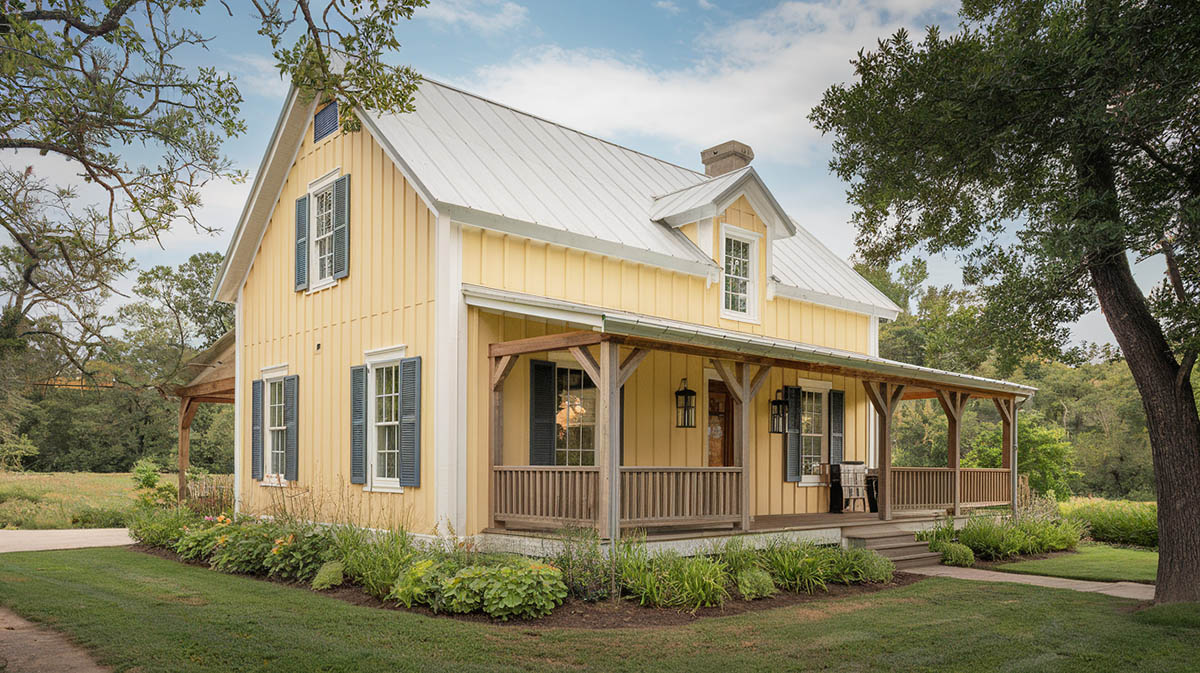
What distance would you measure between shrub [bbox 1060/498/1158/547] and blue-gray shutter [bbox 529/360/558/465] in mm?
11590

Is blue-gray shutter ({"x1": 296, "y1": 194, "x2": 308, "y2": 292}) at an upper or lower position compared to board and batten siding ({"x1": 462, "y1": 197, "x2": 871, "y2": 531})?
upper

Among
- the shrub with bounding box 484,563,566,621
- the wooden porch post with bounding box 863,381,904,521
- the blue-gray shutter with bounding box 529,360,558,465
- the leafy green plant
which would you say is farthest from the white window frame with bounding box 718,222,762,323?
the leafy green plant

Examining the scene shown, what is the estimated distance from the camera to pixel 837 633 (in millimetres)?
8203

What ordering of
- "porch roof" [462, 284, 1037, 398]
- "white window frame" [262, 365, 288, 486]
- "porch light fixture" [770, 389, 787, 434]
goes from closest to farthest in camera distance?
"porch roof" [462, 284, 1037, 398], "white window frame" [262, 365, 288, 486], "porch light fixture" [770, 389, 787, 434]

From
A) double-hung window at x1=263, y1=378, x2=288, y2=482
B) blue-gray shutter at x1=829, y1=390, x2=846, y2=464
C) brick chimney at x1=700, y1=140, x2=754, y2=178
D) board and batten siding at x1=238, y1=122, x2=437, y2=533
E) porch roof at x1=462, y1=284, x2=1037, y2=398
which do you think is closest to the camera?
porch roof at x1=462, y1=284, x2=1037, y2=398

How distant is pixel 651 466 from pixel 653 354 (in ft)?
7.91

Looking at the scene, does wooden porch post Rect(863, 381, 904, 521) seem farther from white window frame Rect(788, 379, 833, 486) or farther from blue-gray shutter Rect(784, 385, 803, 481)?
white window frame Rect(788, 379, 833, 486)

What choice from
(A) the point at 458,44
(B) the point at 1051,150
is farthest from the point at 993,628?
(A) the point at 458,44

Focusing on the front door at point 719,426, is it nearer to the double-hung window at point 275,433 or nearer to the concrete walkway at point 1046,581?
the concrete walkway at point 1046,581

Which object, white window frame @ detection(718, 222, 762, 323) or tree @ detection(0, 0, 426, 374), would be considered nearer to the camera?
tree @ detection(0, 0, 426, 374)

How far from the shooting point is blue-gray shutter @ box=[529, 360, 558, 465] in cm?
1179

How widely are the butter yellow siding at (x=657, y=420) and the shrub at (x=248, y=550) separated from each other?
9.33 feet

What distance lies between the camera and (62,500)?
880 inches

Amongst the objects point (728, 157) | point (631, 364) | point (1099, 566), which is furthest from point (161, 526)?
point (1099, 566)
